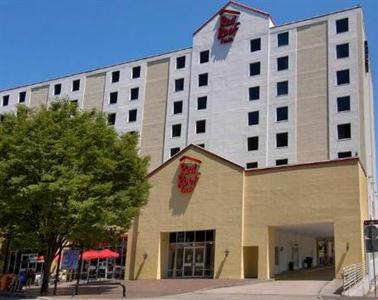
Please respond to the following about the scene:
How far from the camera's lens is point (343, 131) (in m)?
48.5

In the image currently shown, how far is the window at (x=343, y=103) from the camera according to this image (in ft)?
161

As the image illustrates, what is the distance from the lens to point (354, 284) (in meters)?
27.4

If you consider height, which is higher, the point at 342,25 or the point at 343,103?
the point at 342,25

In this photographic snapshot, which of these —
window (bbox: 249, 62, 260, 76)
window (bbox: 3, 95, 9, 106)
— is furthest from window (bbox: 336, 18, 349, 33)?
window (bbox: 3, 95, 9, 106)

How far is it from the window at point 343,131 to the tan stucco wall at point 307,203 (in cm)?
1179

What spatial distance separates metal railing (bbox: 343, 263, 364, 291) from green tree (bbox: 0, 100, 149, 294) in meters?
12.2

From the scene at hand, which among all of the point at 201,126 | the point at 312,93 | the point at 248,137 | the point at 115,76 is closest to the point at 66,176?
the point at 248,137

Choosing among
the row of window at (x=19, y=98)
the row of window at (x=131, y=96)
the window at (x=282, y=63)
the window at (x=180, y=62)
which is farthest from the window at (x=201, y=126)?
the row of window at (x=19, y=98)

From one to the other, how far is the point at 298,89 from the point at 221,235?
20.1 m

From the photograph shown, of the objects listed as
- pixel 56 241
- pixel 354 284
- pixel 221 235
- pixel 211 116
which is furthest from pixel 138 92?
pixel 354 284

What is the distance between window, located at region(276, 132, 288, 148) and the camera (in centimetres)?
5103

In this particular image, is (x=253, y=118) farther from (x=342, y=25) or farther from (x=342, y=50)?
(x=342, y=25)

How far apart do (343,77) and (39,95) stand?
130 ft

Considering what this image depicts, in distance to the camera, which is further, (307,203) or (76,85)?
(76,85)
